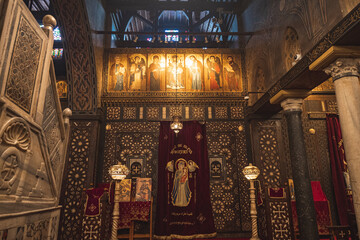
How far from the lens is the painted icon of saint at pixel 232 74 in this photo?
8305 millimetres

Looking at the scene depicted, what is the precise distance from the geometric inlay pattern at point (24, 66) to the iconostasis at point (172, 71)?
5.68 m

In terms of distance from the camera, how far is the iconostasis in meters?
8.19

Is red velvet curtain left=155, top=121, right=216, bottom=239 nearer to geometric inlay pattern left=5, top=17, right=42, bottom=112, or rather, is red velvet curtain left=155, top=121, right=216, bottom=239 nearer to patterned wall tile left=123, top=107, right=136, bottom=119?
patterned wall tile left=123, top=107, right=136, bottom=119

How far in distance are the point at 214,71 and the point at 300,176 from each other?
4.54 metres

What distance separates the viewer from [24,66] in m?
2.23

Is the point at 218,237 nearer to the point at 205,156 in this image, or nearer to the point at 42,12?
the point at 205,156

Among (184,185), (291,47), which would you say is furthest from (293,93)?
(184,185)

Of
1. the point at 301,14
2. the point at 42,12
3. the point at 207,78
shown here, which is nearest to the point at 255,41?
the point at 207,78

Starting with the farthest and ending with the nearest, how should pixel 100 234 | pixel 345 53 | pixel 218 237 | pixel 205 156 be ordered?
pixel 205 156 → pixel 218 237 → pixel 100 234 → pixel 345 53

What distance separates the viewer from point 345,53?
3.74 metres

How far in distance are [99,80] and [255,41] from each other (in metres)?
5.12

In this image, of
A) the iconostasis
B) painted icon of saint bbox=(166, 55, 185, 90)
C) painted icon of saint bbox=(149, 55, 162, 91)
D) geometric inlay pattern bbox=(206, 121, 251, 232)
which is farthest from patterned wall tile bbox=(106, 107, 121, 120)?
geometric inlay pattern bbox=(206, 121, 251, 232)

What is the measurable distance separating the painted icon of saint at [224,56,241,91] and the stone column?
4.33 metres

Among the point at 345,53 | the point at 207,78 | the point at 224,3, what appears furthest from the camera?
the point at 224,3
